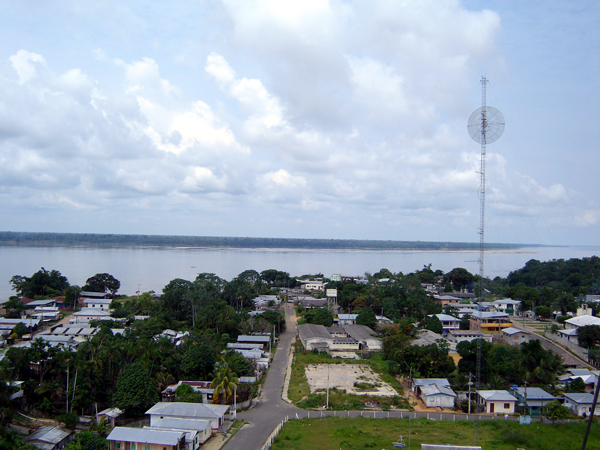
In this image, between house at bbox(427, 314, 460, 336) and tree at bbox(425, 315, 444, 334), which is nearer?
tree at bbox(425, 315, 444, 334)

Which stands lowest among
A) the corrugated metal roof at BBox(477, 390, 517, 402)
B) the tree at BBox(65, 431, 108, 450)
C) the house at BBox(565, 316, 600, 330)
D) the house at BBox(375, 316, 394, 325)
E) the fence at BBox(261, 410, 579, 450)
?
the fence at BBox(261, 410, 579, 450)

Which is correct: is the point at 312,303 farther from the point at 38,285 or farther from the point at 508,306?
the point at 38,285

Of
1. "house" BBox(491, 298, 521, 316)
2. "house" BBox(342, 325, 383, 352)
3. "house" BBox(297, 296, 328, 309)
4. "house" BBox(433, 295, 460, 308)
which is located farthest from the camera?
"house" BBox(433, 295, 460, 308)

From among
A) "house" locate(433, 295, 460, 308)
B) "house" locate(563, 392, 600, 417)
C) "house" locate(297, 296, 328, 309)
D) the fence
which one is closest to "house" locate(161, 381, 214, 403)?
the fence

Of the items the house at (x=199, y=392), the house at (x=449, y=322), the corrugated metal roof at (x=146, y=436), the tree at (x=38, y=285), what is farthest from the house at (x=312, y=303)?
the corrugated metal roof at (x=146, y=436)

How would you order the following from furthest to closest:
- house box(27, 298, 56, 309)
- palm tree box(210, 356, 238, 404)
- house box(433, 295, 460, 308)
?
house box(433, 295, 460, 308)
house box(27, 298, 56, 309)
palm tree box(210, 356, 238, 404)

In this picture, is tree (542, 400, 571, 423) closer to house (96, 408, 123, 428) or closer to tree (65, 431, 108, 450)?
tree (65, 431, 108, 450)

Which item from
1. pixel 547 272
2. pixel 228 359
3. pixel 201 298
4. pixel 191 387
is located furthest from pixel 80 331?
pixel 547 272

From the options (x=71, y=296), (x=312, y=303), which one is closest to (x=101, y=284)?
(x=71, y=296)

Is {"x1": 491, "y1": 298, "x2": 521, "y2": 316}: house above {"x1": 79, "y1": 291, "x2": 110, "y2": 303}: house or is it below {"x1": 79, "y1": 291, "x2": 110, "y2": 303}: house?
above
